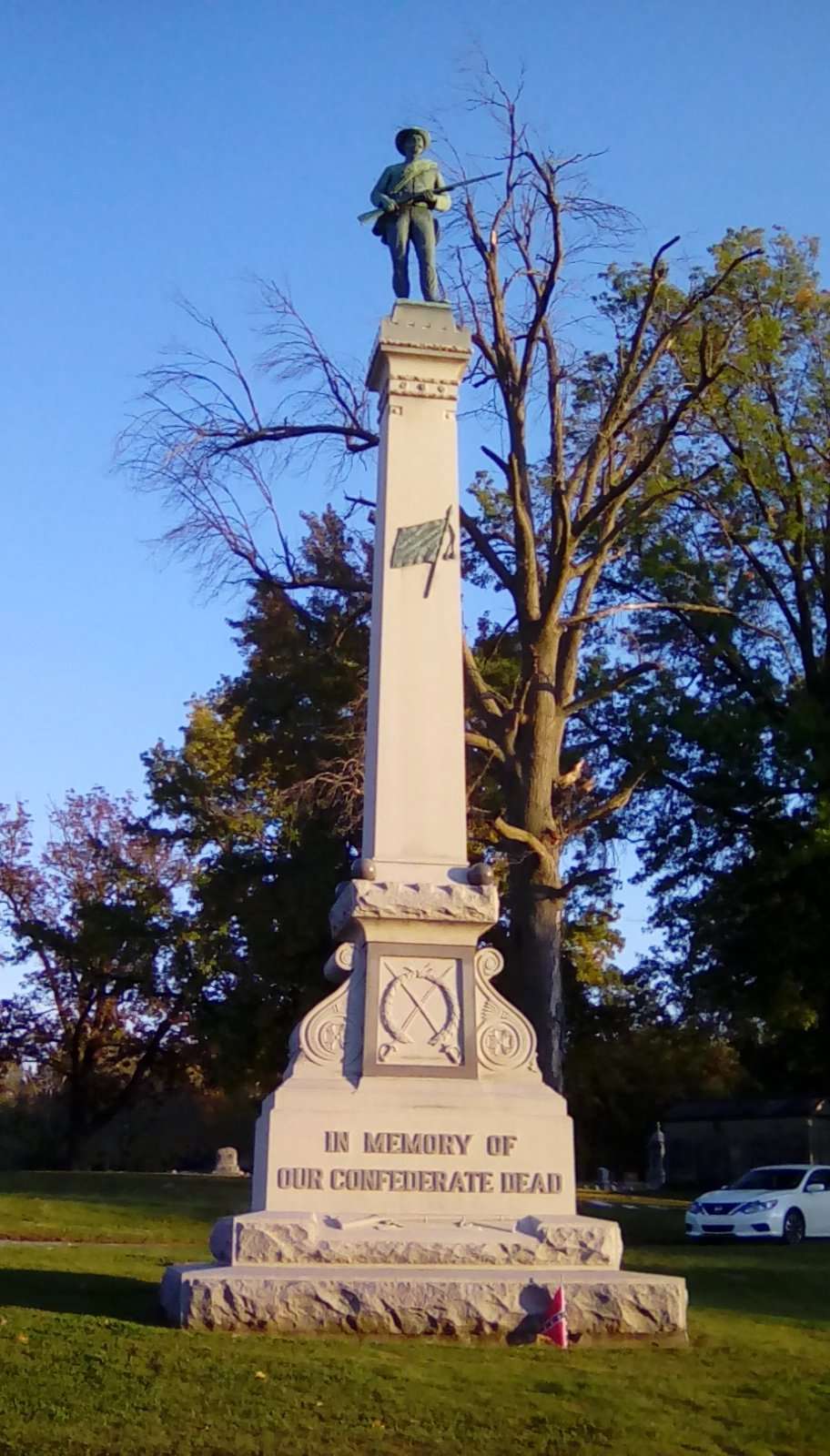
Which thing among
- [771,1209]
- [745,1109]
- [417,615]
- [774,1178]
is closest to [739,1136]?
[745,1109]

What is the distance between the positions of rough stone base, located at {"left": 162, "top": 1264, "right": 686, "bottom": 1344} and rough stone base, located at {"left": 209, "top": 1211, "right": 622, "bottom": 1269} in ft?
0.32

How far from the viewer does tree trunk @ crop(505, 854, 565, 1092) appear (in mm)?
19641

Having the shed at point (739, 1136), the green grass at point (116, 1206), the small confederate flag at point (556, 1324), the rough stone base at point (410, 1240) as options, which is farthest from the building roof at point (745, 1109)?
→ the small confederate flag at point (556, 1324)

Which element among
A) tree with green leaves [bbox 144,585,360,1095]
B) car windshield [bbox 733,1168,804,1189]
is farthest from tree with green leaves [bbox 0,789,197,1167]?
car windshield [bbox 733,1168,804,1189]

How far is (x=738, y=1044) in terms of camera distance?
36250mm

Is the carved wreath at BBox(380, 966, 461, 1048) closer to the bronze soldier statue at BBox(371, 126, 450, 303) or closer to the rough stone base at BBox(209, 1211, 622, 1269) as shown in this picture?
the rough stone base at BBox(209, 1211, 622, 1269)

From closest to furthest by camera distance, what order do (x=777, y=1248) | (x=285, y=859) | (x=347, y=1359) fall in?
(x=347, y=1359)
(x=777, y=1248)
(x=285, y=859)

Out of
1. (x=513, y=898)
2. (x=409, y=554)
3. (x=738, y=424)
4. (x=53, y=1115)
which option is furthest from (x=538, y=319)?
(x=53, y=1115)

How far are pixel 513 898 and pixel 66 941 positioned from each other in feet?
68.6

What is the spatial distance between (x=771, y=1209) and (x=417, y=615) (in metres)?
13.4

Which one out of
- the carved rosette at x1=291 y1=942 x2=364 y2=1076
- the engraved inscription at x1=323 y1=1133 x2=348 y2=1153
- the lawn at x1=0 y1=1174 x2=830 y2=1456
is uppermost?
the carved rosette at x1=291 y1=942 x2=364 y2=1076

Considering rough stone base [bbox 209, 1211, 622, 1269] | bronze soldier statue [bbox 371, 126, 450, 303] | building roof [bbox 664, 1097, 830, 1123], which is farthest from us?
building roof [bbox 664, 1097, 830, 1123]

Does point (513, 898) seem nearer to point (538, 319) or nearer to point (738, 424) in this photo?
point (538, 319)

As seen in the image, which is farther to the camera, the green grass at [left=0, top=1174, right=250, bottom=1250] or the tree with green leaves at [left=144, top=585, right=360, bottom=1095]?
the tree with green leaves at [left=144, top=585, right=360, bottom=1095]
